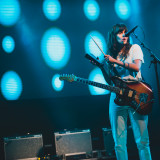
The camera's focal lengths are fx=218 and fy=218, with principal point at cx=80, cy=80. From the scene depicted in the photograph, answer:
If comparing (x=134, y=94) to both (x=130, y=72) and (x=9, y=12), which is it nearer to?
(x=130, y=72)

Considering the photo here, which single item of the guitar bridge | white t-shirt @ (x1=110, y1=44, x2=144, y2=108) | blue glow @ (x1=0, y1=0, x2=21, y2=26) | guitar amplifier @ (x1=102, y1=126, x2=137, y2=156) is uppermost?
blue glow @ (x1=0, y1=0, x2=21, y2=26)

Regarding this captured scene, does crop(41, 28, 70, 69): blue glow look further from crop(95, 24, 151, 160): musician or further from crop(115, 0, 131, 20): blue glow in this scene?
crop(95, 24, 151, 160): musician

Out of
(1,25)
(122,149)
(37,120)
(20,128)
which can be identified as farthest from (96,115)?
(1,25)

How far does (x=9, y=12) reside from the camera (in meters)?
3.43

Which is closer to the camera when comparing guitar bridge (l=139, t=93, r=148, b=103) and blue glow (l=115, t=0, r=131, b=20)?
guitar bridge (l=139, t=93, r=148, b=103)

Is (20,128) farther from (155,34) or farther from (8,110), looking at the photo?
(155,34)

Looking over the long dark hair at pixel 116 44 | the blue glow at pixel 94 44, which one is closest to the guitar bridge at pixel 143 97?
the long dark hair at pixel 116 44

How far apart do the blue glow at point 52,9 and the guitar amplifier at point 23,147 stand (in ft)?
6.29

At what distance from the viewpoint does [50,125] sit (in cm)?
354

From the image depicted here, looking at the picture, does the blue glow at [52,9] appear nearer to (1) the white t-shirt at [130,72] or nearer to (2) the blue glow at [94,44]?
(2) the blue glow at [94,44]

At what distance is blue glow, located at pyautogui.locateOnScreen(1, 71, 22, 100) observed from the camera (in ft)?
10.8

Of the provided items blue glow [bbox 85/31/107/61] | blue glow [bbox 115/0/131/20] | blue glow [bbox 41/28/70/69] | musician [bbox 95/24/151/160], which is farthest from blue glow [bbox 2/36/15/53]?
blue glow [bbox 115/0/131/20]

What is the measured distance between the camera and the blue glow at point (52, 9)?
3566 mm

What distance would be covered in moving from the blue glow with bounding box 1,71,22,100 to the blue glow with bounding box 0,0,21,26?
2.64ft
